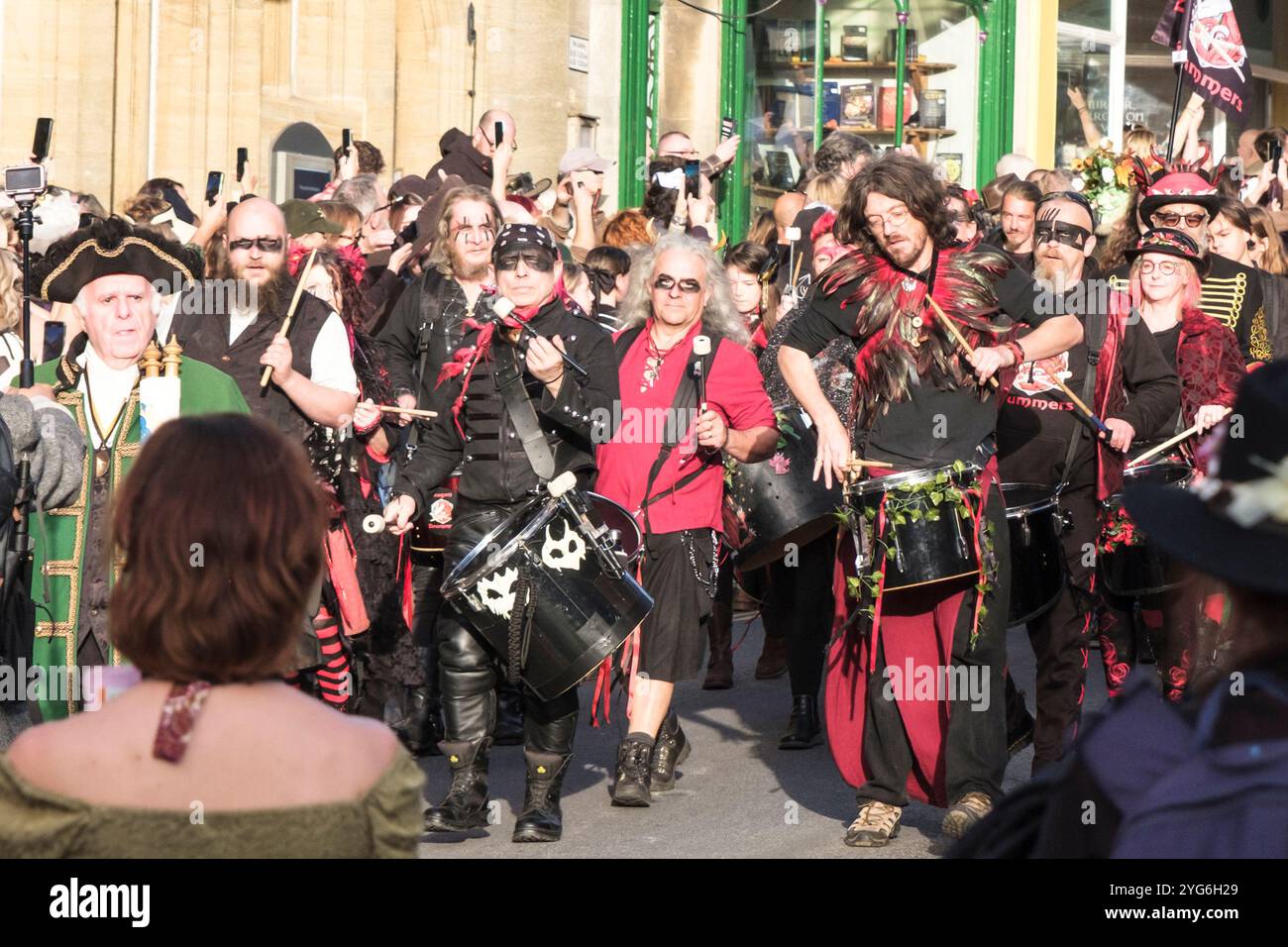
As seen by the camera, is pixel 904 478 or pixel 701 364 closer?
pixel 904 478

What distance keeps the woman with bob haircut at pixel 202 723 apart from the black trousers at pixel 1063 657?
495cm

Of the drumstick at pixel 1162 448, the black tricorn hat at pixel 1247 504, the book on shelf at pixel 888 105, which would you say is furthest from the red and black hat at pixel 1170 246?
the book on shelf at pixel 888 105

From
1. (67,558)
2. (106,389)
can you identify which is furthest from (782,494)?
(67,558)

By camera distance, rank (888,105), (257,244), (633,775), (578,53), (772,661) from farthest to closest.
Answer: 1. (888,105)
2. (578,53)
3. (772,661)
4. (633,775)
5. (257,244)

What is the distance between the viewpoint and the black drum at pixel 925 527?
20.2ft

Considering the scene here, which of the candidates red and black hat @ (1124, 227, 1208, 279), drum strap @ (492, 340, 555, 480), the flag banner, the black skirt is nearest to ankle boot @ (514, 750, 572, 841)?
the black skirt

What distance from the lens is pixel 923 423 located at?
20.6 ft

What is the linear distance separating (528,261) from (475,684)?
55.5 inches

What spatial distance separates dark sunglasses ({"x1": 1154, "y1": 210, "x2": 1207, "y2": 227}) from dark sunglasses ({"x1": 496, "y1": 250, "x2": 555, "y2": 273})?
3.76 m

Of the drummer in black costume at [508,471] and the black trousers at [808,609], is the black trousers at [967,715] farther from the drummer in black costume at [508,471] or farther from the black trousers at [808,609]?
the black trousers at [808,609]

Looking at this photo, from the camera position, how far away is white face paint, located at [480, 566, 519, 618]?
20.2ft

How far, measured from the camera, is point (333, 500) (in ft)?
22.6

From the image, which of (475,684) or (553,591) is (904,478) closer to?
(553,591)
